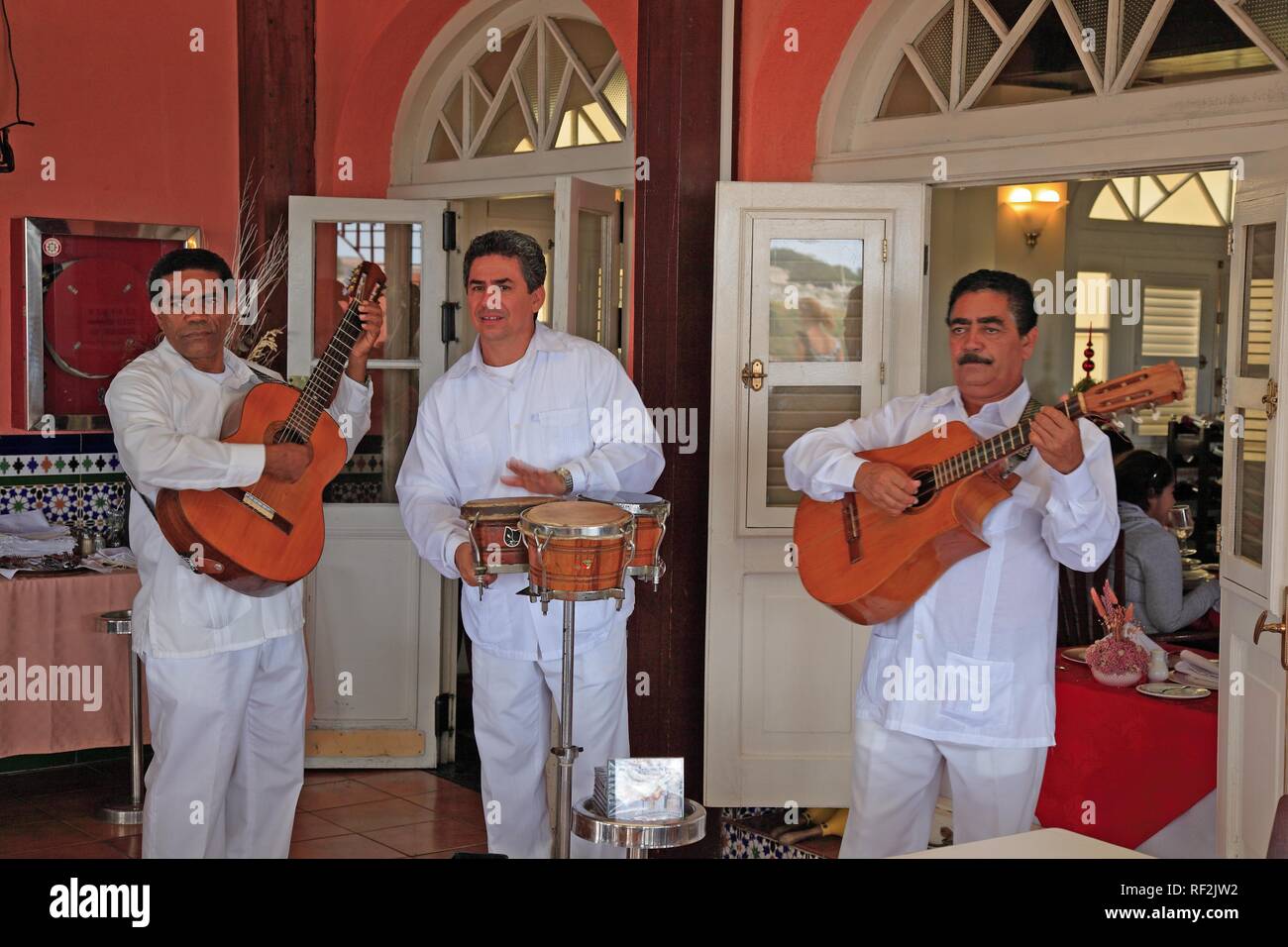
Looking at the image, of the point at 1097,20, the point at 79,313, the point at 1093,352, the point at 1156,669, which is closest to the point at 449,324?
the point at 79,313

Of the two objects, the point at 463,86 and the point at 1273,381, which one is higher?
the point at 463,86

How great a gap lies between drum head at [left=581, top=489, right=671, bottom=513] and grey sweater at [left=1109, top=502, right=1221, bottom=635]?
222cm

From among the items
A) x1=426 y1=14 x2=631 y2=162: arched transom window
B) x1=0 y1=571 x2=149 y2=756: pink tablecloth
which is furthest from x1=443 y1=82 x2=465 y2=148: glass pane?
x1=0 y1=571 x2=149 y2=756: pink tablecloth

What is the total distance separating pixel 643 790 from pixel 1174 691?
6.78ft

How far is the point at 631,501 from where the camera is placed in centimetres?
319

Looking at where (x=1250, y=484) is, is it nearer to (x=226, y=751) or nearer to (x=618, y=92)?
(x=226, y=751)

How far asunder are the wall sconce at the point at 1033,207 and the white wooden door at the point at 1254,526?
5.79m

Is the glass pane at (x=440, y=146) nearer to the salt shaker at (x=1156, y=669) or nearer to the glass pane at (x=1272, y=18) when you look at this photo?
the glass pane at (x=1272, y=18)

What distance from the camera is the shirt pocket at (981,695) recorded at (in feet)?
10.4

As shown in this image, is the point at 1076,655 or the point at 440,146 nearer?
the point at 1076,655
